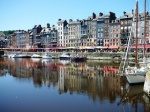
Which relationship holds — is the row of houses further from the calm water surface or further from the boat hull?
the calm water surface

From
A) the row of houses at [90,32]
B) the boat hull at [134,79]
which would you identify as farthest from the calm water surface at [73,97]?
the row of houses at [90,32]

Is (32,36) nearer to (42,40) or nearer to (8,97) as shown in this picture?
(42,40)

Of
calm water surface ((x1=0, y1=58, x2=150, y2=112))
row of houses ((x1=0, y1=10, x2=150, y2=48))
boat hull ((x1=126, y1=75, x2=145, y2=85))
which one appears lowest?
calm water surface ((x1=0, y1=58, x2=150, y2=112))

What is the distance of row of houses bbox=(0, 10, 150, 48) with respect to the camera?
10181 cm

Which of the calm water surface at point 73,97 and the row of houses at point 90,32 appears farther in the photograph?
the row of houses at point 90,32

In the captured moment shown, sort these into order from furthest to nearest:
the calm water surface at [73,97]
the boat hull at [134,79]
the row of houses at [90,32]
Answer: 1. the row of houses at [90,32]
2. the boat hull at [134,79]
3. the calm water surface at [73,97]

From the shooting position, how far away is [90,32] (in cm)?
11894

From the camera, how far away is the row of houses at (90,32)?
4008 inches

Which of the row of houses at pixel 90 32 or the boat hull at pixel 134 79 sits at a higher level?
the row of houses at pixel 90 32

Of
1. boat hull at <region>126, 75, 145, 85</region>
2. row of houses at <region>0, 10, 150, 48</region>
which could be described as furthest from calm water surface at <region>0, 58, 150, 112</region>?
row of houses at <region>0, 10, 150, 48</region>

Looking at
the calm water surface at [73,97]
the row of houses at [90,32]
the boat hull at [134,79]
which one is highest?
the row of houses at [90,32]

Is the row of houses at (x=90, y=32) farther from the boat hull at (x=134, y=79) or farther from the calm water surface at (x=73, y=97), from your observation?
the calm water surface at (x=73, y=97)

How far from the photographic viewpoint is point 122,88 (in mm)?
33906

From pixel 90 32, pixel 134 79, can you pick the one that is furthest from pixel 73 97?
pixel 90 32
